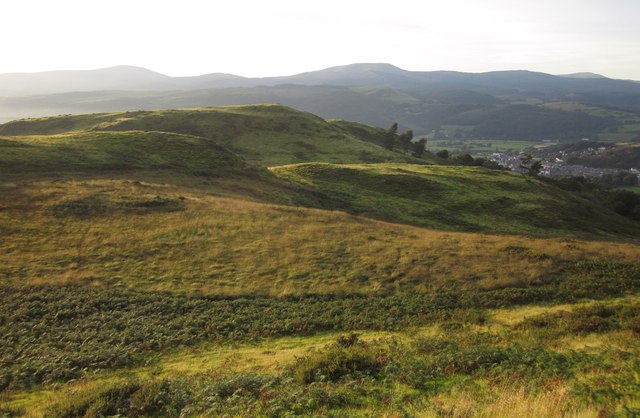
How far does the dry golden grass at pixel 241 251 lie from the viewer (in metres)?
29.0

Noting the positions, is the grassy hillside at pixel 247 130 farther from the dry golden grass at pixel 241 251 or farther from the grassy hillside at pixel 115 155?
the dry golden grass at pixel 241 251

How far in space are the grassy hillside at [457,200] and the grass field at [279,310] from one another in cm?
429

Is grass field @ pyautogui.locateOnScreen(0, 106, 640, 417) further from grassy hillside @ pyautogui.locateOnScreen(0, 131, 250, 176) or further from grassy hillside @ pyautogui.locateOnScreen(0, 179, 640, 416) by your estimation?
grassy hillside @ pyautogui.locateOnScreen(0, 131, 250, 176)

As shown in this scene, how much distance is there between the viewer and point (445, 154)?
170 meters

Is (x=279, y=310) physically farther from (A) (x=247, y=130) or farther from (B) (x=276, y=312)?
(A) (x=247, y=130)

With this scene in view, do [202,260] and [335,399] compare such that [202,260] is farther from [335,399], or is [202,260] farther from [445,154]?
[445,154]

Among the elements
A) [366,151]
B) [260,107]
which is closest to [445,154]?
[366,151]

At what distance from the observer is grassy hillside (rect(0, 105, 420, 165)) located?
113 metres

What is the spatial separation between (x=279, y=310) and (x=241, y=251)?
1050cm

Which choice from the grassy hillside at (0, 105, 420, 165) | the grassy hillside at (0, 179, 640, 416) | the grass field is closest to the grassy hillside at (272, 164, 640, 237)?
the grass field

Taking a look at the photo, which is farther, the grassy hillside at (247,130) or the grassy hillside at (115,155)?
the grassy hillside at (247,130)

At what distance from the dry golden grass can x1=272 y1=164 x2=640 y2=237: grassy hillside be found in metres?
20.4

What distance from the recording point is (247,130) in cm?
12612

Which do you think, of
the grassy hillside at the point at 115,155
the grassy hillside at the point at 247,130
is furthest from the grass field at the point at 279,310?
the grassy hillside at the point at 247,130
